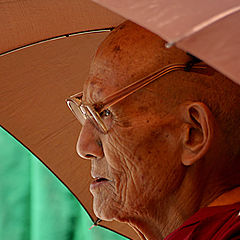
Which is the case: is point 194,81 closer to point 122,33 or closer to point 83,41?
point 122,33

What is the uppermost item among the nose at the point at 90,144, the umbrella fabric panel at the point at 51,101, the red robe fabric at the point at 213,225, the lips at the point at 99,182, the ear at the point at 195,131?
the umbrella fabric panel at the point at 51,101

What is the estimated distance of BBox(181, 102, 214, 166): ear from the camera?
159cm

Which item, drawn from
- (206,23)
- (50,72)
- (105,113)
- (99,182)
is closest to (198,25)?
(206,23)

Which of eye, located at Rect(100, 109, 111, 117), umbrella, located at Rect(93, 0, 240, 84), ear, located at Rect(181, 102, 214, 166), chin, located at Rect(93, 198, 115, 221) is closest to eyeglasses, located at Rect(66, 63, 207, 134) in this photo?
eye, located at Rect(100, 109, 111, 117)

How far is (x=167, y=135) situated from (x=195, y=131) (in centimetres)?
8

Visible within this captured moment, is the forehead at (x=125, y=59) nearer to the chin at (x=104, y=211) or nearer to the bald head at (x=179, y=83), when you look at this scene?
the bald head at (x=179, y=83)

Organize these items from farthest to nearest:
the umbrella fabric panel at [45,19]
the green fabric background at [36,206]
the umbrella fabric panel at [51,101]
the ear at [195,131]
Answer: the green fabric background at [36,206], the umbrella fabric panel at [51,101], the umbrella fabric panel at [45,19], the ear at [195,131]

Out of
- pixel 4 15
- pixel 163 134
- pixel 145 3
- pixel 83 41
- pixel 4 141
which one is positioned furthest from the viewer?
pixel 4 141

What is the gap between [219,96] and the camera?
5.40 ft

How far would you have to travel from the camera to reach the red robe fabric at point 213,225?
1362 mm

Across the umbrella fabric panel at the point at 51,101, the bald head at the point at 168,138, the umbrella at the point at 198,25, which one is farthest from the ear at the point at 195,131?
the umbrella fabric panel at the point at 51,101

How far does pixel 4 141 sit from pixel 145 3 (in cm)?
226

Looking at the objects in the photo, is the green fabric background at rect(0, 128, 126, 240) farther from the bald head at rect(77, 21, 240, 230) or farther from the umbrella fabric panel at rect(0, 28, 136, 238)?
the bald head at rect(77, 21, 240, 230)

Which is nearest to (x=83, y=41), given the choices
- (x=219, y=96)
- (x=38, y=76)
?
(x=38, y=76)
